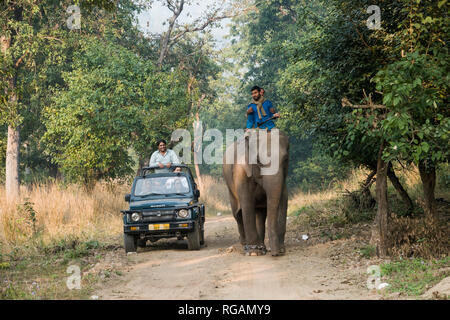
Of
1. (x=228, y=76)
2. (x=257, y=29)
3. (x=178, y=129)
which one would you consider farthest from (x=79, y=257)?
(x=228, y=76)

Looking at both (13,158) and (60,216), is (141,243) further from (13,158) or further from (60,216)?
(13,158)

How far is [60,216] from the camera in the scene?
16406 mm

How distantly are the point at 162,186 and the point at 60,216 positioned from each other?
4.16 m

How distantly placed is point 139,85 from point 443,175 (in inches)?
441

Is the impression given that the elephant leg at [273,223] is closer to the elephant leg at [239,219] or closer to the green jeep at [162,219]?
the elephant leg at [239,219]

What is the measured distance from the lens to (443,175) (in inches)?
630

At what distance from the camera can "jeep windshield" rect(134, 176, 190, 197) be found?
45.0ft

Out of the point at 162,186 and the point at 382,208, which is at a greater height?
the point at 162,186

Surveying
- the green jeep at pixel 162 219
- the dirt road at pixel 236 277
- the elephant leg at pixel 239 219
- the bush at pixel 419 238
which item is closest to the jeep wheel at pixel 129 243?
the green jeep at pixel 162 219

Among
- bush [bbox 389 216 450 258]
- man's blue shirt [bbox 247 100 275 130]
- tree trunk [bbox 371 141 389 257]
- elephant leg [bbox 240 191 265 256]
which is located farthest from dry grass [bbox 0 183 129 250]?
bush [bbox 389 216 450 258]

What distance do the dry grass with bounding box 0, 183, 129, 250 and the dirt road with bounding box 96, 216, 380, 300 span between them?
3.51 meters

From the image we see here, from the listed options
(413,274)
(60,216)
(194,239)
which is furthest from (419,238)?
(60,216)

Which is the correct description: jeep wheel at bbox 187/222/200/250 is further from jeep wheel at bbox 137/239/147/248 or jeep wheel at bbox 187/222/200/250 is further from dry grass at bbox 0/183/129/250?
dry grass at bbox 0/183/129/250

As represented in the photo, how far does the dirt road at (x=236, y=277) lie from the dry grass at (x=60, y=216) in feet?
11.5
